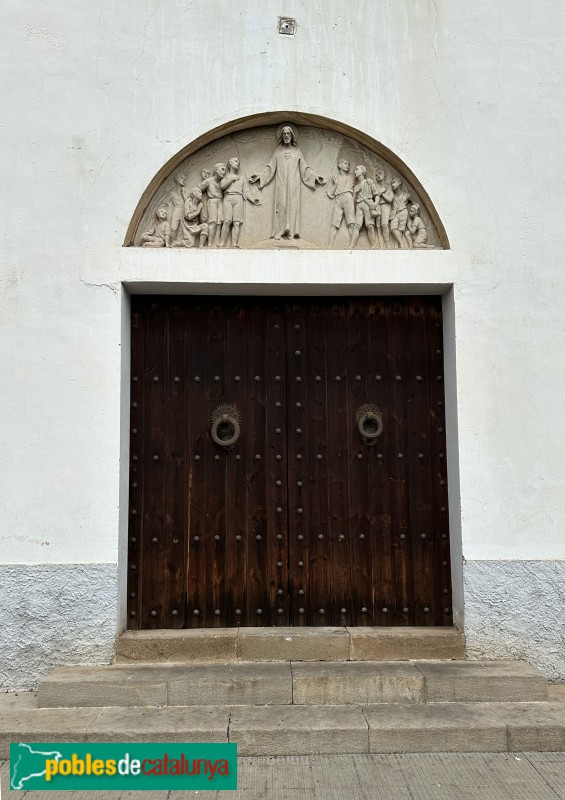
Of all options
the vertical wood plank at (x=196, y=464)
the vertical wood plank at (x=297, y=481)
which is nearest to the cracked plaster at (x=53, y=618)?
the vertical wood plank at (x=196, y=464)

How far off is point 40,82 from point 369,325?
2.71 m

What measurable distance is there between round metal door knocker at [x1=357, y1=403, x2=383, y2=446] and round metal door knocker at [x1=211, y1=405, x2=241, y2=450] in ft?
2.74

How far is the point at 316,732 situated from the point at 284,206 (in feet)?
10.7

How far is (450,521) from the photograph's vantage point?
476 centimetres

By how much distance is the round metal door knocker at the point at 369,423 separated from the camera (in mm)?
4797

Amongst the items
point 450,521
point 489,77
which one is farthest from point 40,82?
point 450,521

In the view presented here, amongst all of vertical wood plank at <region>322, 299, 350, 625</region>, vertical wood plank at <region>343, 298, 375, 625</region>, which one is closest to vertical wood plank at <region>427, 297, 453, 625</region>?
vertical wood plank at <region>343, 298, 375, 625</region>

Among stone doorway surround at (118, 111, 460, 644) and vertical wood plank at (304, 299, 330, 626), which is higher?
stone doorway surround at (118, 111, 460, 644)

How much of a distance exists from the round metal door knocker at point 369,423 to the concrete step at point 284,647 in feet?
4.21

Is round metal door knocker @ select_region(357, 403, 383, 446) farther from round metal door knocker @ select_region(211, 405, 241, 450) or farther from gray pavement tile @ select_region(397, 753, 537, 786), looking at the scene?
gray pavement tile @ select_region(397, 753, 537, 786)

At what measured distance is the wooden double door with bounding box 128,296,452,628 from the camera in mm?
4730

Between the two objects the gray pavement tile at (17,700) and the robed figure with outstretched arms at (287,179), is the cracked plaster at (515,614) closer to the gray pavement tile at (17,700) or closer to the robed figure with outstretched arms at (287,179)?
the robed figure with outstretched arms at (287,179)

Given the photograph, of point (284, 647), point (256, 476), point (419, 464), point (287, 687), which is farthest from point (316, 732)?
point (419, 464)

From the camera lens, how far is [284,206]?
4785 mm
